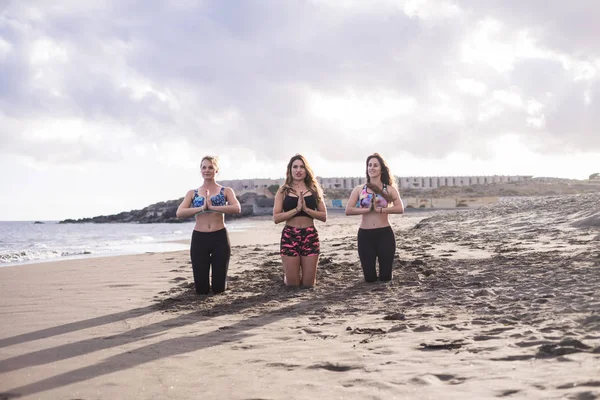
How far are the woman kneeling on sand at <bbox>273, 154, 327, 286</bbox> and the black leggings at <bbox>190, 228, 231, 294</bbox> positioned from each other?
0.77m

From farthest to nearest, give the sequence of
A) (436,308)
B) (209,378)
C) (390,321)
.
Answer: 1. (436,308)
2. (390,321)
3. (209,378)

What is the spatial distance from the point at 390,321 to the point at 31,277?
700 centimetres

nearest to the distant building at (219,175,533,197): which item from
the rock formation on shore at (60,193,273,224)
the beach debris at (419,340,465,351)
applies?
the rock formation on shore at (60,193,273,224)

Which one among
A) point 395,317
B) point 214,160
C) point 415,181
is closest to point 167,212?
point 415,181

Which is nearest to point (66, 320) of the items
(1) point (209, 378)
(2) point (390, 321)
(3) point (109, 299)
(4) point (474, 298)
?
(3) point (109, 299)

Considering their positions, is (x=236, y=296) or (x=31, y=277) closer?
(x=236, y=296)

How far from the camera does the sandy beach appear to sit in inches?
132

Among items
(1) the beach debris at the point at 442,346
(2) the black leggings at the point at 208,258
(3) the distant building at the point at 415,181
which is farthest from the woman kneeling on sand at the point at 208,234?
(3) the distant building at the point at 415,181

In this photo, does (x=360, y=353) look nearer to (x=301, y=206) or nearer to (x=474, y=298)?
(x=474, y=298)

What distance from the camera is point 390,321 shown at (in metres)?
5.06

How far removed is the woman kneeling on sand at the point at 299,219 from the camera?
719cm

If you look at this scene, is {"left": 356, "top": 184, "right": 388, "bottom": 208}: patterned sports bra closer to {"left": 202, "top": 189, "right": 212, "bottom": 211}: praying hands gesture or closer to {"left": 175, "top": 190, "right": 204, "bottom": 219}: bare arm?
{"left": 202, "top": 189, "right": 212, "bottom": 211}: praying hands gesture

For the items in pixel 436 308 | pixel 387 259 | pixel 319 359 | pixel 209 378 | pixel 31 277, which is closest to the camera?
pixel 209 378

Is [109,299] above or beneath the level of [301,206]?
beneath
